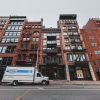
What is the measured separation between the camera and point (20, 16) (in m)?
52.7

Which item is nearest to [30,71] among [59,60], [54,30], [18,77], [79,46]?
[18,77]

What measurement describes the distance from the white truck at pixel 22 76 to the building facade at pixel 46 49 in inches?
260

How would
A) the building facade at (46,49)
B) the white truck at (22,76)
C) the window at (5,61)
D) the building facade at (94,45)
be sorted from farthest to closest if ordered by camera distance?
the building facade at (94,45)
the window at (5,61)
the building facade at (46,49)
the white truck at (22,76)

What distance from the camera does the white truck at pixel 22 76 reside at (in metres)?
24.2

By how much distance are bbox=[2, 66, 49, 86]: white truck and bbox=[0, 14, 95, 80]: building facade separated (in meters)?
6.60

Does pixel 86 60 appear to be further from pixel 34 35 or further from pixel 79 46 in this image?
pixel 34 35

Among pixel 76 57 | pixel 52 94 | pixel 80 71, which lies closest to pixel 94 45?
pixel 76 57

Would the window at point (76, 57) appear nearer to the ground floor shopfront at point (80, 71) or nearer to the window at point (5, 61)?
the ground floor shopfront at point (80, 71)

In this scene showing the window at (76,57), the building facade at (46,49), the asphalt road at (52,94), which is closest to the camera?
the asphalt road at (52,94)

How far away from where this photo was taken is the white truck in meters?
24.2

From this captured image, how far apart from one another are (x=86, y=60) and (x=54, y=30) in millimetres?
16147

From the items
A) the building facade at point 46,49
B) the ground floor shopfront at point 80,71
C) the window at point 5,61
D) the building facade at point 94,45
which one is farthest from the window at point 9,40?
the building facade at point 94,45

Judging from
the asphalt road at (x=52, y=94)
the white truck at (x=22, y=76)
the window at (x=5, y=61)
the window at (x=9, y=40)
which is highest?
the window at (x=9, y=40)

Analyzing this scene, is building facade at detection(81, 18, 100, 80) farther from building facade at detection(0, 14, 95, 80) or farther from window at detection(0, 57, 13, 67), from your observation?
window at detection(0, 57, 13, 67)
